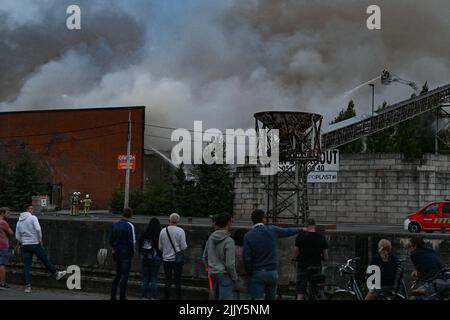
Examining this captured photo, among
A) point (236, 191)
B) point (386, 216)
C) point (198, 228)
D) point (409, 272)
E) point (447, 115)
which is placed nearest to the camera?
point (409, 272)

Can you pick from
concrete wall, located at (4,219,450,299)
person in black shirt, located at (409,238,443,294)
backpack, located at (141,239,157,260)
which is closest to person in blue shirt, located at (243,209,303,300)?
person in black shirt, located at (409,238,443,294)

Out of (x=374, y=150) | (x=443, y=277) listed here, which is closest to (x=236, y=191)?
(x=374, y=150)

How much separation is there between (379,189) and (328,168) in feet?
10.4

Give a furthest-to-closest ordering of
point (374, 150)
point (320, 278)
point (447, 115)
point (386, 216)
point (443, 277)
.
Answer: point (374, 150) → point (447, 115) → point (386, 216) → point (320, 278) → point (443, 277)

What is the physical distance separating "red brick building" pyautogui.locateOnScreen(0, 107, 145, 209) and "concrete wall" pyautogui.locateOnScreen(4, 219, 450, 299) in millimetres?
36957

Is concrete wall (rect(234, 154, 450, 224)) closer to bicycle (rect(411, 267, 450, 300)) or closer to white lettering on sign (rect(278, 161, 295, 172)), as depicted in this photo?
white lettering on sign (rect(278, 161, 295, 172))

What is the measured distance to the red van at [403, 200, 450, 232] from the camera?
28.5 m

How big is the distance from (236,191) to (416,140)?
19148 millimetres

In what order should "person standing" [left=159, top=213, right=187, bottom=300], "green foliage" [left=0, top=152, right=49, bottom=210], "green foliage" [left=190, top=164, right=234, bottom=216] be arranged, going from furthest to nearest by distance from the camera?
1. "green foliage" [left=0, top=152, right=49, bottom=210]
2. "green foliage" [left=190, top=164, right=234, bottom=216]
3. "person standing" [left=159, top=213, right=187, bottom=300]

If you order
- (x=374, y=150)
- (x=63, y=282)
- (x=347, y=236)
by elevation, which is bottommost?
(x=63, y=282)

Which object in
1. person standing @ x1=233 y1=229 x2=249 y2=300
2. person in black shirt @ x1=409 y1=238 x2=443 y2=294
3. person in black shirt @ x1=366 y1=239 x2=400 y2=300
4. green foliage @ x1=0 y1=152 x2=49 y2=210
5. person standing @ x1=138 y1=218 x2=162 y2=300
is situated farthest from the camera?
green foliage @ x1=0 y1=152 x2=49 y2=210

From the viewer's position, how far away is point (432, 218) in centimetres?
2891

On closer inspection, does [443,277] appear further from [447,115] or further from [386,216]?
[447,115]

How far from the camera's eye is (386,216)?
3634 centimetres
